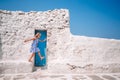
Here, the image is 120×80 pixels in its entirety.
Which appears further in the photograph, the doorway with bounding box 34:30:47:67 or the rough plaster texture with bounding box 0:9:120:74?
the doorway with bounding box 34:30:47:67

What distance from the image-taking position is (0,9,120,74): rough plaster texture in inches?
257

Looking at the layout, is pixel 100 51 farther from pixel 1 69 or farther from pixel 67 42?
pixel 1 69

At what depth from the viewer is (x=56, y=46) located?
23.7 ft

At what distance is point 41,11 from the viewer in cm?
751

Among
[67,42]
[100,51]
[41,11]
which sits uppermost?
[41,11]

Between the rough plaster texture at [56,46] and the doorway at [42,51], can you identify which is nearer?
the rough plaster texture at [56,46]

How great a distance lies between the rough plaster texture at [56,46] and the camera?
257 inches

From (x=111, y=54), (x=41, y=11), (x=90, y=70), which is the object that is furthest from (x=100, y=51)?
(x=41, y=11)

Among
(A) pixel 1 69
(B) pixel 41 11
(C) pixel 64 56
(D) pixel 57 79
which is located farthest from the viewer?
(B) pixel 41 11

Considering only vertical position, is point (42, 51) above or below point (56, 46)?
below

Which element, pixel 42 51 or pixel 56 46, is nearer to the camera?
pixel 56 46

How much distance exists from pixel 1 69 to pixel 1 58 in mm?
773

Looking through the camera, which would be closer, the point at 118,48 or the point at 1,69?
the point at 1,69

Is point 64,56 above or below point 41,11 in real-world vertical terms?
below
